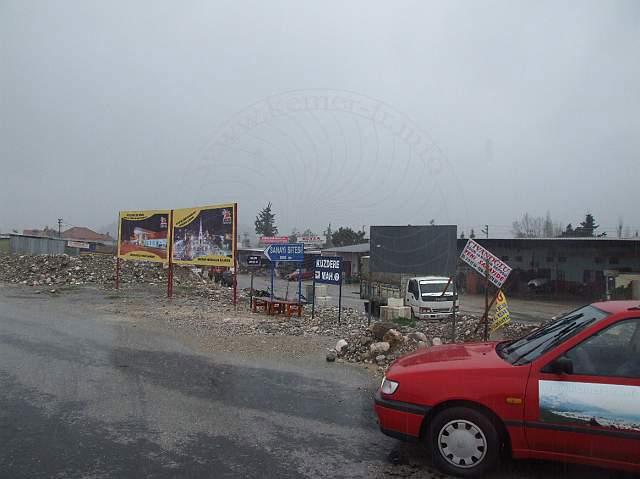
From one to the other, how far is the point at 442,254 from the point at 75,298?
2116 centimetres

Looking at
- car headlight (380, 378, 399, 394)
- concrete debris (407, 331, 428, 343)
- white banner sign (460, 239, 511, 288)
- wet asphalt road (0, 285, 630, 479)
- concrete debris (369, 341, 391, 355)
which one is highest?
white banner sign (460, 239, 511, 288)

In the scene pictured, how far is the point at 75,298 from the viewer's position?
20.0 meters

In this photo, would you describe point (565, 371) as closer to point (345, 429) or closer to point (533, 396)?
point (533, 396)

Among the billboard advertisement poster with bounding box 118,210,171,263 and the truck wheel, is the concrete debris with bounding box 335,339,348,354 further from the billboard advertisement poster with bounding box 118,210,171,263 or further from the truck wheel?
the billboard advertisement poster with bounding box 118,210,171,263

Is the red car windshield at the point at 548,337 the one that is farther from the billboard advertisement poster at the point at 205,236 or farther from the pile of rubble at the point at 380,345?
the billboard advertisement poster at the point at 205,236

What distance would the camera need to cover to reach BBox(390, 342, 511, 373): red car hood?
4.47m

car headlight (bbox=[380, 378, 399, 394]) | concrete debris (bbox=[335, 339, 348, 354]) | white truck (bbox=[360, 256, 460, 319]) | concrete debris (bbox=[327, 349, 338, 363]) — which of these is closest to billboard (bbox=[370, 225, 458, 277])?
white truck (bbox=[360, 256, 460, 319])

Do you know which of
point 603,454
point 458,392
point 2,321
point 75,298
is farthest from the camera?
point 75,298

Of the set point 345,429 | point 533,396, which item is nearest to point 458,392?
point 533,396

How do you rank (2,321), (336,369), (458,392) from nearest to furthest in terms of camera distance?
(458,392)
(336,369)
(2,321)

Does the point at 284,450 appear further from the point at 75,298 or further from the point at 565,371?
the point at 75,298

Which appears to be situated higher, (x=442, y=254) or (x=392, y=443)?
(x=442, y=254)

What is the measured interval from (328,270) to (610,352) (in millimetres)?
10607

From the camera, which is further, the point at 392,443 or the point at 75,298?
the point at 75,298
